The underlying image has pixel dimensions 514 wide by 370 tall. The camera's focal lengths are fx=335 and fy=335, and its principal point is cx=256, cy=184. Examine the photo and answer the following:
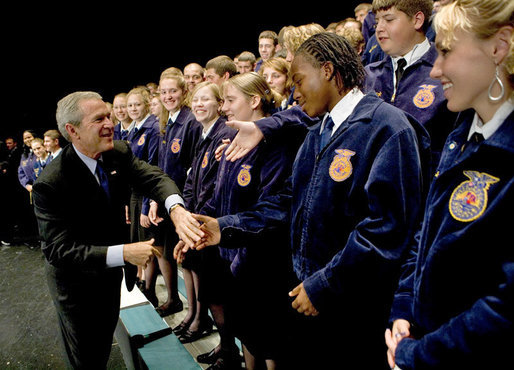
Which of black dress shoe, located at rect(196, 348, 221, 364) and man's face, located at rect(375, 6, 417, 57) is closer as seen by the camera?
man's face, located at rect(375, 6, 417, 57)

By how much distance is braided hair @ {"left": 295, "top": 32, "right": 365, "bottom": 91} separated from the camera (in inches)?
51.2

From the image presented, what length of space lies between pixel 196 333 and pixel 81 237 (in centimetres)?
136

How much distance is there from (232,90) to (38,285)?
405cm

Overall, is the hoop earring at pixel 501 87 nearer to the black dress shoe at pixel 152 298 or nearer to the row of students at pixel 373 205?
the row of students at pixel 373 205

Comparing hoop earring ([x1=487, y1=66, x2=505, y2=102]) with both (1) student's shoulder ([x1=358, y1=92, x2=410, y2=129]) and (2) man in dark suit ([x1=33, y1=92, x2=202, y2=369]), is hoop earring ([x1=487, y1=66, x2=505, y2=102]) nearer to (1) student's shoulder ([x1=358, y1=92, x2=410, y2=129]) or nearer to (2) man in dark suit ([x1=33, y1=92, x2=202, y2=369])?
(1) student's shoulder ([x1=358, y1=92, x2=410, y2=129])

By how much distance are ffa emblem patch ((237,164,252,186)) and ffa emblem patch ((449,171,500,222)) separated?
3.78 feet

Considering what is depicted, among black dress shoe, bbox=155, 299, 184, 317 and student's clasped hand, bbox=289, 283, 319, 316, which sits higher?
student's clasped hand, bbox=289, 283, 319, 316

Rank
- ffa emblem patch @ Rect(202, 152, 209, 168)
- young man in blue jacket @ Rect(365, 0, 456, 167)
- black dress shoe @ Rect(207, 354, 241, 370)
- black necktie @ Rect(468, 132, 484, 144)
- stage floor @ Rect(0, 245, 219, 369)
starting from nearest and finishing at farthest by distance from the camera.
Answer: black necktie @ Rect(468, 132, 484, 144) → young man in blue jacket @ Rect(365, 0, 456, 167) → black dress shoe @ Rect(207, 354, 241, 370) → ffa emblem patch @ Rect(202, 152, 209, 168) → stage floor @ Rect(0, 245, 219, 369)

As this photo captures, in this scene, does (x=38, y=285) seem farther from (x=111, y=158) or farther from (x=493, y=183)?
(x=493, y=183)

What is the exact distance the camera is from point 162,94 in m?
3.15

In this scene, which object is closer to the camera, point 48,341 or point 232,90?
point 232,90

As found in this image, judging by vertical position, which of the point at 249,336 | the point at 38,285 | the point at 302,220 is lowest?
the point at 38,285

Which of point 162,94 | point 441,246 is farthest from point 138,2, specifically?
point 441,246

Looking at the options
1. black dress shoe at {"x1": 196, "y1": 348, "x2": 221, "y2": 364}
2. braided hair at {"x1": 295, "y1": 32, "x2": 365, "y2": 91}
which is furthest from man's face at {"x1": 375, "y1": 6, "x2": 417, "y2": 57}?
black dress shoe at {"x1": 196, "y1": 348, "x2": 221, "y2": 364}
